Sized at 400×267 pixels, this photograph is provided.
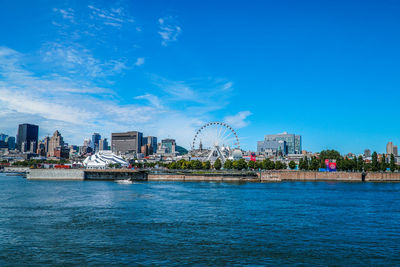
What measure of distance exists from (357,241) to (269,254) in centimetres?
877

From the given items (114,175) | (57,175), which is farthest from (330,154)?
(57,175)

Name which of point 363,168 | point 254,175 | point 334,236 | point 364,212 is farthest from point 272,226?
point 363,168

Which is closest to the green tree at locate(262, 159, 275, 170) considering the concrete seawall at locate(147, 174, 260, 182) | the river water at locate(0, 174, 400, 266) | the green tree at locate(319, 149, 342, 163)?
the concrete seawall at locate(147, 174, 260, 182)

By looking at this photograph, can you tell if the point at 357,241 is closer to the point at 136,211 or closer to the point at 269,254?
the point at 269,254

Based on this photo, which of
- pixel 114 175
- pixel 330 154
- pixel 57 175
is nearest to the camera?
pixel 57 175

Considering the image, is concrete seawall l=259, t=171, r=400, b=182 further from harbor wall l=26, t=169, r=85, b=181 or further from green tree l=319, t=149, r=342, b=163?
harbor wall l=26, t=169, r=85, b=181

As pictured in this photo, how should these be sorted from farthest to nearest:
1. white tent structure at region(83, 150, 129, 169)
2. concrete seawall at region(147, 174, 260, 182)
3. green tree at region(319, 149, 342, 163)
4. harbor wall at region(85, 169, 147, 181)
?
A: green tree at region(319, 149, 342, 163) → white tent structure at region(83, 150, 129, 169) → harbor wall at region(85, 169, 147, 181) → concrete seawall at region(147, 174, 260, 182)

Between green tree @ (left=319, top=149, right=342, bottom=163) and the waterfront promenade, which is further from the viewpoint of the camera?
green tree @ (left=319, top=149, right=342, bottom=163)

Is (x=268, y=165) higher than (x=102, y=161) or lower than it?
lower

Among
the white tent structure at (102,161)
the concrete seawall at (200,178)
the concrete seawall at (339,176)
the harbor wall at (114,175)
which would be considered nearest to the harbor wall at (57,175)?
the harbor wall at (114,175)

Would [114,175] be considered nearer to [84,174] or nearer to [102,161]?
[84,174]

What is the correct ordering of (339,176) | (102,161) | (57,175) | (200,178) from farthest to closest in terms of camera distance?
(102,161) → (339,176) → (57,175) → (200,178)

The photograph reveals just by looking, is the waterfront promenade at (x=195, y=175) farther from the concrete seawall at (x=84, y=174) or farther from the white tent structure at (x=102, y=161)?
the white tent structure at (x=102, y=161)

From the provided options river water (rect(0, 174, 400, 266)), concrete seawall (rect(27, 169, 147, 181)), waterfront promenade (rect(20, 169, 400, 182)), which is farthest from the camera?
concrete seawall (rect(27, 169, 147, 181))
